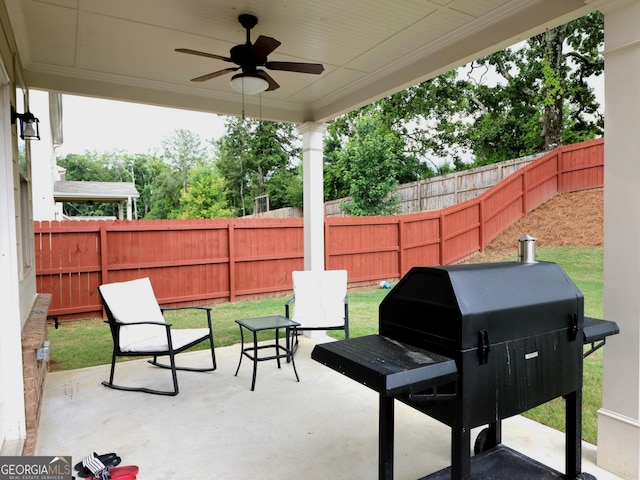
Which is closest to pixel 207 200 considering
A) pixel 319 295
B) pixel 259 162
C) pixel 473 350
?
pixel 259 162

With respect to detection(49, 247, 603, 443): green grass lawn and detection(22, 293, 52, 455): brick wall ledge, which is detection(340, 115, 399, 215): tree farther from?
detection(22, 293, 52, 455): brick wall ledge

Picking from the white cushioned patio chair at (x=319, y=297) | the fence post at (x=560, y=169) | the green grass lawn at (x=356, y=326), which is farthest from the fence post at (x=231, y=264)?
the fence post at (x=560, y=169)

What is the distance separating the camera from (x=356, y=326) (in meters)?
5.45

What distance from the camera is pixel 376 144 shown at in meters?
12.3

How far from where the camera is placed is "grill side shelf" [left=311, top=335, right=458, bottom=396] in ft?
4.67

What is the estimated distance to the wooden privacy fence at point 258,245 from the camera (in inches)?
252

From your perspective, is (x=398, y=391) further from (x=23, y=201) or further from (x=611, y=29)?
(x=23, y=201)

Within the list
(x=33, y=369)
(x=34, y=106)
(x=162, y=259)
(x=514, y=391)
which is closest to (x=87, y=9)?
(x=33, y=369)

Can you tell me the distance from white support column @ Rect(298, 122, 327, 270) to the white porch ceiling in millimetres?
642

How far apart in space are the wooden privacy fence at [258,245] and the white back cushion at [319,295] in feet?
10.9

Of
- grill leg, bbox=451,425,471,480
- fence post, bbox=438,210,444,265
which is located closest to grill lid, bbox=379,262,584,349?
grill leg, bbox=451,425,471,480

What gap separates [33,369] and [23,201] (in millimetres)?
1667

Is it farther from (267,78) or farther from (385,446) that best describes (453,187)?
(385,446)

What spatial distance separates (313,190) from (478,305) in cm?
345
